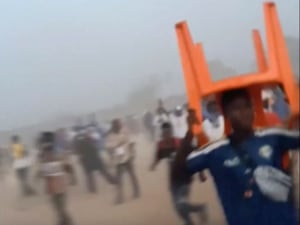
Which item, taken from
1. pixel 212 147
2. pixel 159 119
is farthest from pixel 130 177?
pixel 212 147

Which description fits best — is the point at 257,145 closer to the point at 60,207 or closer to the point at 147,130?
the point at 147,130

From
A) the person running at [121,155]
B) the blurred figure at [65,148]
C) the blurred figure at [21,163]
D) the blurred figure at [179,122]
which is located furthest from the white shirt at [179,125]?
the blurred figure at [21,163]

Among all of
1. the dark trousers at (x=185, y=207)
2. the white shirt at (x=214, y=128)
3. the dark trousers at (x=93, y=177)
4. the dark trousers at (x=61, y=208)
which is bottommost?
the dark trousers at (x=185, y=207)

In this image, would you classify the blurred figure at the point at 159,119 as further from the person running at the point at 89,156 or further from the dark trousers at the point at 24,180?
the dark trousers at the point at 24,180

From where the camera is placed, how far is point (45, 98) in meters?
1.24

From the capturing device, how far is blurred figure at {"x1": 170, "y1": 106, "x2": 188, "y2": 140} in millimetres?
1224

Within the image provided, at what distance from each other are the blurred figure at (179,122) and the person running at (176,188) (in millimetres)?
11

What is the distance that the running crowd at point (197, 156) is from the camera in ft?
3.39

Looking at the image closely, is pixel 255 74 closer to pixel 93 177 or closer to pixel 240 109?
pixel 240 109

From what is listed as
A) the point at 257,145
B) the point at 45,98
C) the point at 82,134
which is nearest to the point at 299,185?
the point at 257,145

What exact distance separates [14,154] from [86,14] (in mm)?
387

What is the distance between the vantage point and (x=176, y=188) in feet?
4.07

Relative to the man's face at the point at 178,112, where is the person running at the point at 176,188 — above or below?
below

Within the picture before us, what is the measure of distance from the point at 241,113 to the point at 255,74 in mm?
89
